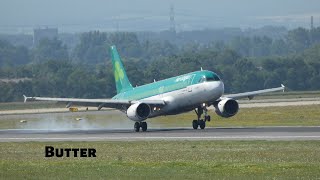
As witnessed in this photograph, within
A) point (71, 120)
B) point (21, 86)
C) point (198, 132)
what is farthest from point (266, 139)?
point (21, 86)

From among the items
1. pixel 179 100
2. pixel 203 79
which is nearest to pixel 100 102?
pixel 179 100

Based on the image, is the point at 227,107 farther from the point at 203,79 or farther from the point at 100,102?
the point at 100,102

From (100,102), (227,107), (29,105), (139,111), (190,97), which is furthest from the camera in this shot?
(29,105)

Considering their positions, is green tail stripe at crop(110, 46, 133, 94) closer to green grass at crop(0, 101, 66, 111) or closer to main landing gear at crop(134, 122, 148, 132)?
main landing gear at crop(134, 122, 148, 132)

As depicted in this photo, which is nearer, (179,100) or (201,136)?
(201,136)

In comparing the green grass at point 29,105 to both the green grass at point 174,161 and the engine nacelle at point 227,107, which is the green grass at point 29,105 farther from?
the green grass at point 174,161

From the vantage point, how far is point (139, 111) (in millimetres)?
72000

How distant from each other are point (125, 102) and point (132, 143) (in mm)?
18571

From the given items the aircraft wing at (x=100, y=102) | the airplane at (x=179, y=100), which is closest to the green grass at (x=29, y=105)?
the aircraft wing at (x=100, y=102)

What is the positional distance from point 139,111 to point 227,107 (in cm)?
613

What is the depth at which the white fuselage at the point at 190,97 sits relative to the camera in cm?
6992

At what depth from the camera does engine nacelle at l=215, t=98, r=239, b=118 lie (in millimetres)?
72250

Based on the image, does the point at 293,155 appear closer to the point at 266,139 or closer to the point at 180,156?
the point at 180,156

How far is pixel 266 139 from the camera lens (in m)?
56.5
